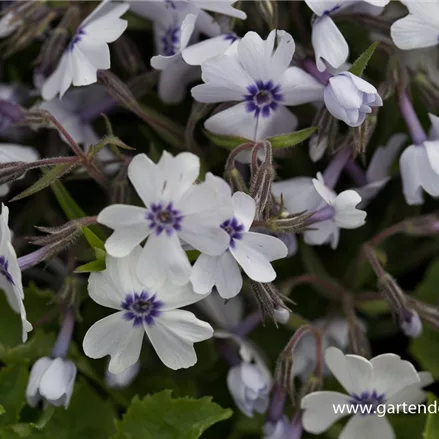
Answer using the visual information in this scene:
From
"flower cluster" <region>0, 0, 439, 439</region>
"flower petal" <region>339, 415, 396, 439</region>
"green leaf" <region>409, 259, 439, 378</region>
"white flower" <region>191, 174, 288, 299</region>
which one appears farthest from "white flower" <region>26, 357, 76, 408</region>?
"green leaf" <region>409, 259, 439, 378</region>

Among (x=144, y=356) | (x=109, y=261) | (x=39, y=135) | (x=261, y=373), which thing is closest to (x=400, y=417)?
(x=261, y=373)

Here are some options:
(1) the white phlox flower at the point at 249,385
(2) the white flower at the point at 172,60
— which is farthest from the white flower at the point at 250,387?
(2) the white flower at the point at 172,60

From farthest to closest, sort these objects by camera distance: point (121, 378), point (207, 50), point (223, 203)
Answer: point (121, 378)
point (207, 50)
point (223, 203)

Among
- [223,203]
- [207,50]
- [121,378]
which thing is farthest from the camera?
[121,378]

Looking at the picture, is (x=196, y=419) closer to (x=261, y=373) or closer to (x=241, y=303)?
(x=261, y=373)

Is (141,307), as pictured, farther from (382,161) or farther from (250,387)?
(382,161)

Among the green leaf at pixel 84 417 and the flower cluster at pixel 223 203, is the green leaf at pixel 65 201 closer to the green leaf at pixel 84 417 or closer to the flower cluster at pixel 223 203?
the flower cluster at pixel 223 203

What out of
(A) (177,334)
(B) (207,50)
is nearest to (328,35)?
(B) (207,50)
